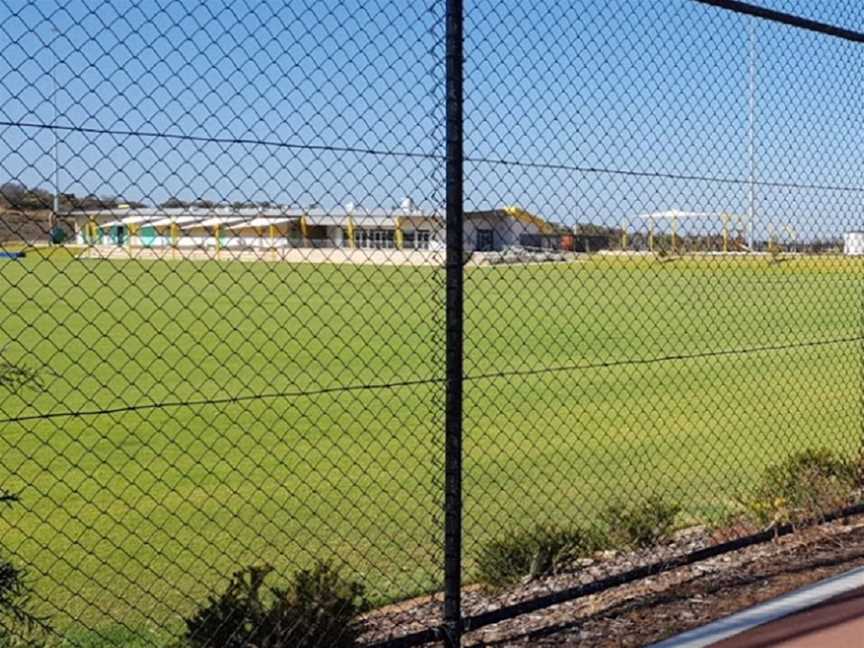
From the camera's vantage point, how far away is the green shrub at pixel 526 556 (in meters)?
5.26

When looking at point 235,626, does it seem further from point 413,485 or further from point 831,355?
point 831,355

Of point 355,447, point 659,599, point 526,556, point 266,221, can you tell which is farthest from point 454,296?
point 355,447

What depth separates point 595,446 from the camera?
933 cm

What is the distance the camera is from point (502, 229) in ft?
18.0

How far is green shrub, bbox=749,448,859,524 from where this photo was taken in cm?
609

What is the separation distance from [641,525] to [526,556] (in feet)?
2.51

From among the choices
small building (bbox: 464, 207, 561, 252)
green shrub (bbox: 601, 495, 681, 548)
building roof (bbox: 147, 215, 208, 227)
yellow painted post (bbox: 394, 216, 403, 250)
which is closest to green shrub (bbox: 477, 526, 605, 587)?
green shrub (bbox: 601, 495, 681, 548)

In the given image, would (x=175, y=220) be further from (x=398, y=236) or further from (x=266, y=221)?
(x=398, y=236)

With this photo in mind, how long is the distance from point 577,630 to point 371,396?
881 cm

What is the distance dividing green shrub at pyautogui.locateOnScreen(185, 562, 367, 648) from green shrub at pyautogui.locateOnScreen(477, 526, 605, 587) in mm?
1172

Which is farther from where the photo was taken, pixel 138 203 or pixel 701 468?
pixel 701 468

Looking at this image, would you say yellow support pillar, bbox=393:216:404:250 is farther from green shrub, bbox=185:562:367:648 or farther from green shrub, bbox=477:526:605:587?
green shrub, bbox=185:562:367:648

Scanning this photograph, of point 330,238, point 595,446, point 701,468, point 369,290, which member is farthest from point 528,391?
point 369,290

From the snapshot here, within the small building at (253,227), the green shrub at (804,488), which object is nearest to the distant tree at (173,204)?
the small building at (253,227)
